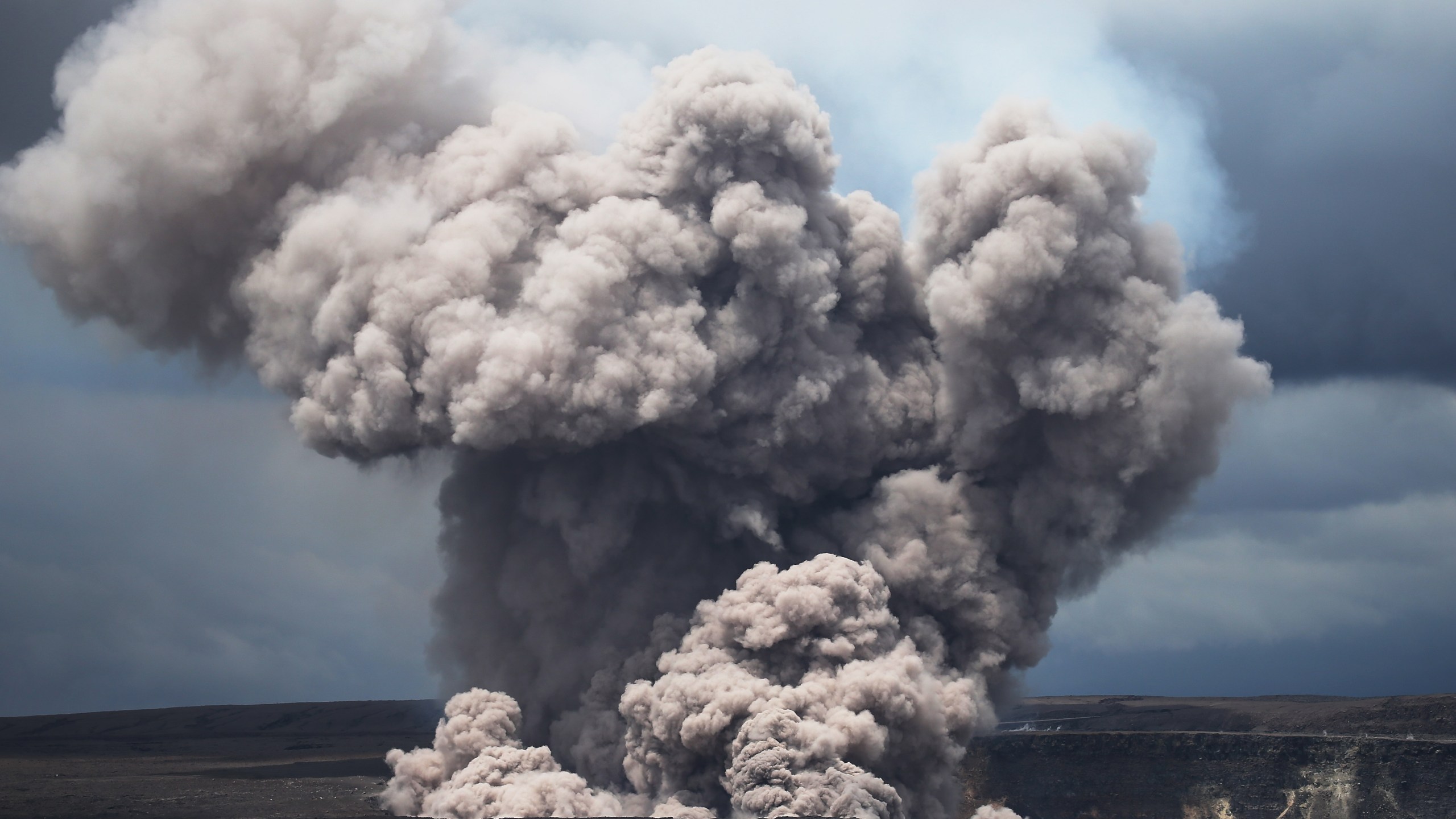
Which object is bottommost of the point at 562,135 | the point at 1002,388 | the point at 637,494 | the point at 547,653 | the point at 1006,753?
the point at 1006,753

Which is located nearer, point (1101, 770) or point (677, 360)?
point (677, 360)

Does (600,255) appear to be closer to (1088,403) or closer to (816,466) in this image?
(816,466)

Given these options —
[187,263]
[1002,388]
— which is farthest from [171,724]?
[1002,388]

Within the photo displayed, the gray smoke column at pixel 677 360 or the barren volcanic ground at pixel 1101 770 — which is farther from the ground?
the gray smoke column at pixel 677 360

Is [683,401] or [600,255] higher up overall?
[600,255]

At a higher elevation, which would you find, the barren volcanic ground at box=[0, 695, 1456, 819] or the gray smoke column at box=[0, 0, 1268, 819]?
the gray smoke column at box=[0, 0, 1268, 819]
